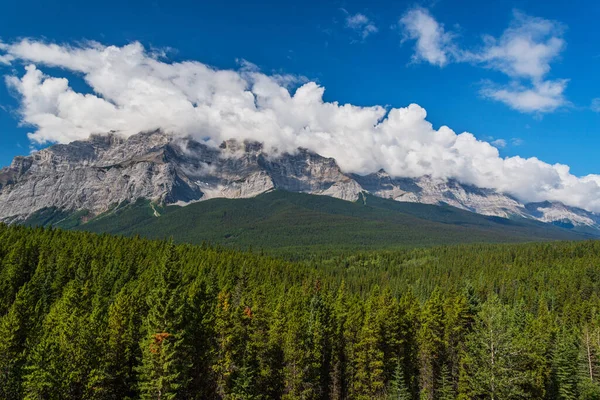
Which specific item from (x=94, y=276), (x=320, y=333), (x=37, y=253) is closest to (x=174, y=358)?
(x=320, y=333)

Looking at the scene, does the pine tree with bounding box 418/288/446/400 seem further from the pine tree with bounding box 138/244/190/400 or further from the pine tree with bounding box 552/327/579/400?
the pine tree with bounding box 138/244/190/400

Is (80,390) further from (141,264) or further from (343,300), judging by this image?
(141,264)

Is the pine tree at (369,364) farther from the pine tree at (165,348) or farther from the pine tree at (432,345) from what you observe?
the pine tree at (165,348)

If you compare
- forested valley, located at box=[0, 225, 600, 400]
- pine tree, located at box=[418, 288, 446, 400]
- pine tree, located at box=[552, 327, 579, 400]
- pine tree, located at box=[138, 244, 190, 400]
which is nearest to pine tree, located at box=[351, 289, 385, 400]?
forested valley, located at box=[0, 225, 600, 400]

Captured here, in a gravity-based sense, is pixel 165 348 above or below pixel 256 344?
above

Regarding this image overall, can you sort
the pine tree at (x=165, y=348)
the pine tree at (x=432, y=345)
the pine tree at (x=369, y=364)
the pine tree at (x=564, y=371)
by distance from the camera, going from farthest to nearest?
the pine tree at (x=432, y=345)
the pine tree at (x=564, y=371)
the pine tree at (x=369, y=364)
the pine tree at (x=165, y=348)

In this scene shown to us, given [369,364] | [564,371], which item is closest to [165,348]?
[369,364]

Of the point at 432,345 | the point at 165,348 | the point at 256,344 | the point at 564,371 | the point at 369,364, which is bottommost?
the point at 564,371

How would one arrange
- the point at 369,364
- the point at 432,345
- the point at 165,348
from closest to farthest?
the point at 165,348 < the point at 369,364 < the point at 432,345

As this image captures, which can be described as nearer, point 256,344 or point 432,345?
point 256,344

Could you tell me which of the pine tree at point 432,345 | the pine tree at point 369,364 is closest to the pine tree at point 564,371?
the pine tree at point 432,345

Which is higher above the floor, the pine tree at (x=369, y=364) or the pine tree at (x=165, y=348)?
the pine tree at (x=165, y=348)

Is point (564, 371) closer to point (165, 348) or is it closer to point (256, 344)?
point (256, 344)

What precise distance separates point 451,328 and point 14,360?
51.1 metres
